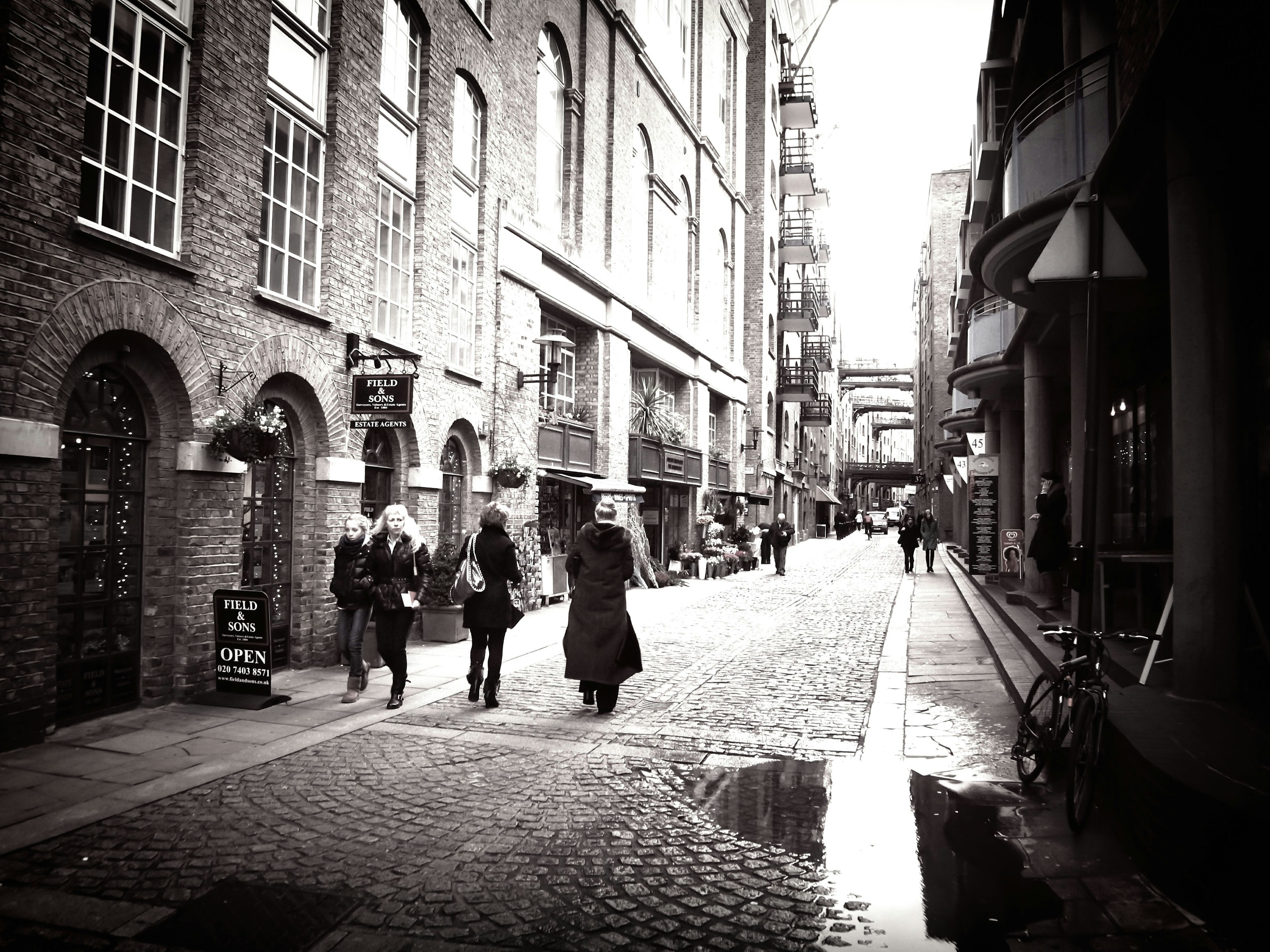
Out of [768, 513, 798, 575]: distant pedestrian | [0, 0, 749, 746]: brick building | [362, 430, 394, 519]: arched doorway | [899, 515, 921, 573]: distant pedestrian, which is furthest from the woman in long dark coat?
[899, 515, 921, 573]: distant pedestrian

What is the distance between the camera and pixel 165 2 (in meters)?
7.78

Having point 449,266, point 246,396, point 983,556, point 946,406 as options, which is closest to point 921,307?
point 946,406

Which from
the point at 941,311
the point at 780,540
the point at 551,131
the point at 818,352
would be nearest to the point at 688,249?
the point at 780,540

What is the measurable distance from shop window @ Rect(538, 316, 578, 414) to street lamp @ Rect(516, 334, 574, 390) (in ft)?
0.21

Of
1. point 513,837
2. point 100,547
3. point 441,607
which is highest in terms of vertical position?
point 100,547

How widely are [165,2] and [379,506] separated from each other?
596 centimetres

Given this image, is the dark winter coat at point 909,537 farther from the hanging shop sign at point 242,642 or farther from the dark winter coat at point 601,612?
the hanging shop sign at point 242,642

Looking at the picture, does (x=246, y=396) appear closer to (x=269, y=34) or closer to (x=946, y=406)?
(x=269, y=34)

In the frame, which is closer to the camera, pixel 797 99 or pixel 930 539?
pixel 930 539

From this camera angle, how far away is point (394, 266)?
11.8 metres

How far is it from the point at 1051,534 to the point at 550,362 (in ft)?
35.4

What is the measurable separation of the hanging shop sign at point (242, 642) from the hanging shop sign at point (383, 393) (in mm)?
2748

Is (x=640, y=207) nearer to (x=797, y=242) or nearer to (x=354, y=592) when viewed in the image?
(x=354, y=592)

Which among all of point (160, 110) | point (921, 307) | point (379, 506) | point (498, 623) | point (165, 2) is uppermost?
point (921, 307)
